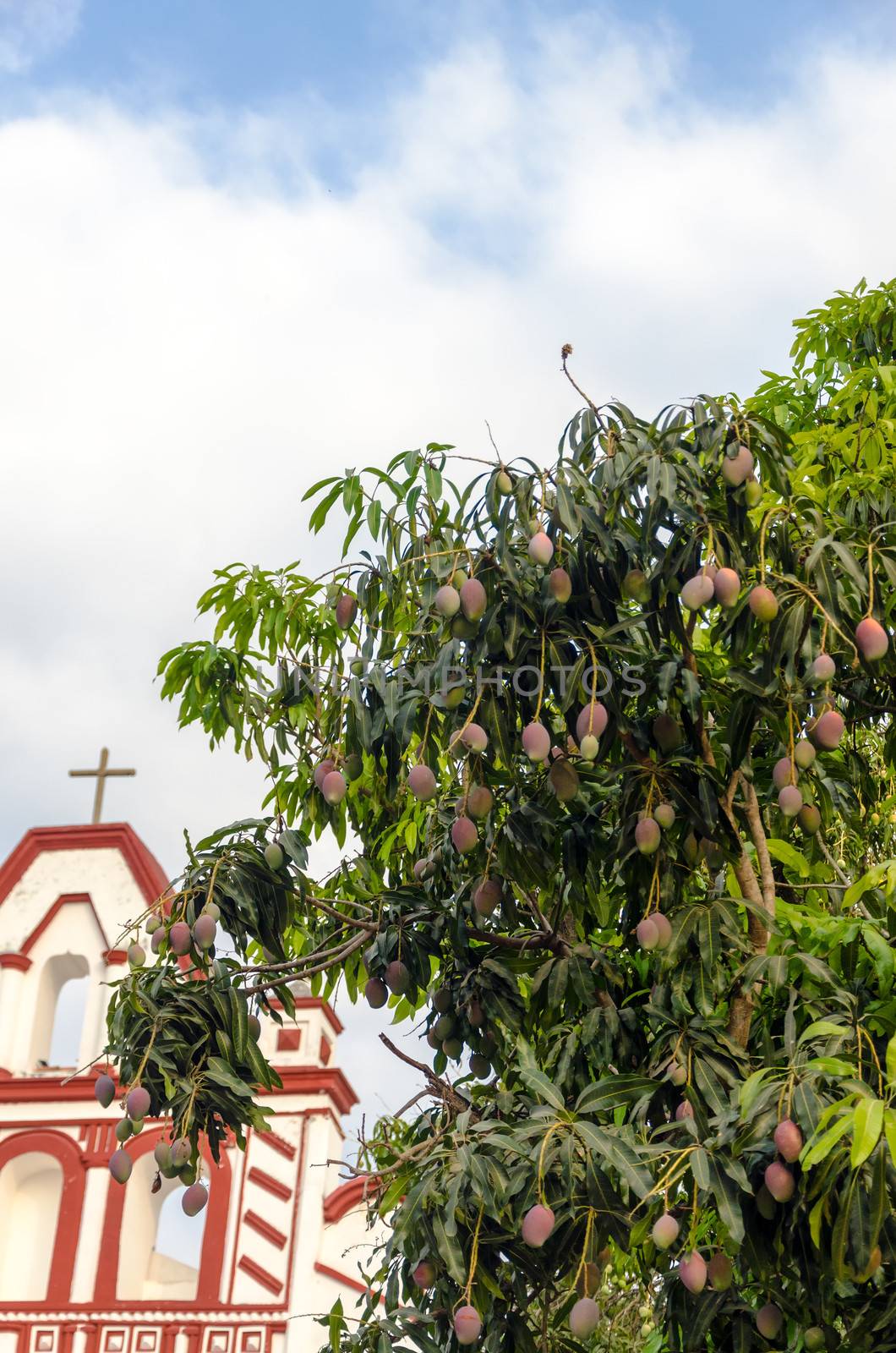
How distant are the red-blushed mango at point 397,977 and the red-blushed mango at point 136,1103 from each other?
0.67m

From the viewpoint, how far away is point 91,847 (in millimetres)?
11578

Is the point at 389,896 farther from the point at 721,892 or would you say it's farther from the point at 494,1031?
the point at 721,892

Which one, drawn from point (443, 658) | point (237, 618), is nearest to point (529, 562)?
point (443, 658)

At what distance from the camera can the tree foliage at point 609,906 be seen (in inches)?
127

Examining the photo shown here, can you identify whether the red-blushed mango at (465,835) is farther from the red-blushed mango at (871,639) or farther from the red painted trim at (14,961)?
the red painted trim at (14,961)

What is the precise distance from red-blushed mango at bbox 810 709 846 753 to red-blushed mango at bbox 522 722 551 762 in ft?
1.86

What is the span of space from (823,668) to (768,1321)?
1304 mm

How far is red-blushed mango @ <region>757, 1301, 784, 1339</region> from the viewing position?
3375mm

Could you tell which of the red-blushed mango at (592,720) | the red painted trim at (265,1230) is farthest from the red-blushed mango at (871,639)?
the red painted trim at (265,1230)

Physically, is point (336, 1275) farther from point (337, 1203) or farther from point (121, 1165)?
point (121, 1165)

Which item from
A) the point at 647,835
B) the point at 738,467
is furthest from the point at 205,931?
the point at 738,467

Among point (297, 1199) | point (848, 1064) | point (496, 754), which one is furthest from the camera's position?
point (297, 1199)

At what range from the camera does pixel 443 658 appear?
12.3ft

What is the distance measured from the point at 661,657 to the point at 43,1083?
7870mm
